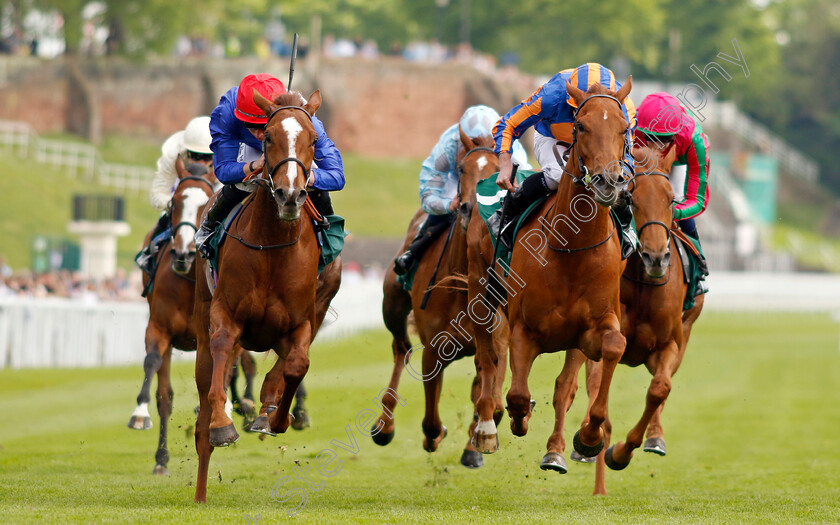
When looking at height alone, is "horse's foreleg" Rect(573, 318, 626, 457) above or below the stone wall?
below

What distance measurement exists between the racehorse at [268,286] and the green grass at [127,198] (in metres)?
24.8

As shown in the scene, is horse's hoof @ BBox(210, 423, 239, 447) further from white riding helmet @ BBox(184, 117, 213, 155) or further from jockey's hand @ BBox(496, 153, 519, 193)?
white riding helmet @ BBox(184, 117, 213, 155)

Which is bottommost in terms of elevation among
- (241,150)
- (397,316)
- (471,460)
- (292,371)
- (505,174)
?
(471,460)

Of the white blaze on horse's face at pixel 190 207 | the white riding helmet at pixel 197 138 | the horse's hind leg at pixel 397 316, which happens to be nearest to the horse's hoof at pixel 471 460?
the horse's hind leg at pixel 397 316

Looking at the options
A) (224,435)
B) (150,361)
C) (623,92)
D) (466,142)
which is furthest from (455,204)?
(150,361)

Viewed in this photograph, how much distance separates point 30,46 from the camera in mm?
48469

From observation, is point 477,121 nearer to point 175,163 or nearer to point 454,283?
point 454,283

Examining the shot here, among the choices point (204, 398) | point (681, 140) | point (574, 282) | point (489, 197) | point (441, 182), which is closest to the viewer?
point (574, 282)

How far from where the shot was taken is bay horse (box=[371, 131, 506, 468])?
9.55 metres

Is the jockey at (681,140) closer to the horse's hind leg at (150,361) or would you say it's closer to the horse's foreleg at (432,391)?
the horse's foreleg at (432,391)

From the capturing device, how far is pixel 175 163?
448 inches

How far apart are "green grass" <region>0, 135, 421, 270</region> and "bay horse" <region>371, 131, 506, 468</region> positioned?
23.3 metres

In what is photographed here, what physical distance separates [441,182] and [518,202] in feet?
6.94

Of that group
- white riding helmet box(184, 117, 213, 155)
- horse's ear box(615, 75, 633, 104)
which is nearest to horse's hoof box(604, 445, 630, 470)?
horse's ear box(615, 75, 633, 104)
